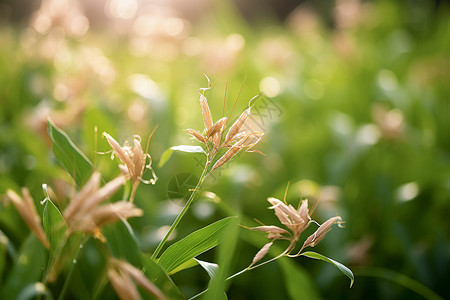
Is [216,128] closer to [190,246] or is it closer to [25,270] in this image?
[190,246]

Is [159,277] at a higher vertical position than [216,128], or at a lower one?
lower

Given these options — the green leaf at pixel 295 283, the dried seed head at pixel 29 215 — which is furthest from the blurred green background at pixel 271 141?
the dried seed head at pixel 29 215

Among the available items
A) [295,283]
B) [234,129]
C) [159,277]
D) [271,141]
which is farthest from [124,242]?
[271,141]

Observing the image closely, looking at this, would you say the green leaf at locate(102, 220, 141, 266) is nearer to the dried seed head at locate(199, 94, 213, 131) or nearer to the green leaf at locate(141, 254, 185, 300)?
the green leaf at locate(141, 254, 185, 300)

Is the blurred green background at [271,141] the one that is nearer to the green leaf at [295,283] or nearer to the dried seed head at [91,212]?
the green leaf at [295,283]

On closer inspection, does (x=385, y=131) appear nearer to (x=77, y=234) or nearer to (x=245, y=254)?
(x=245, y=254)
